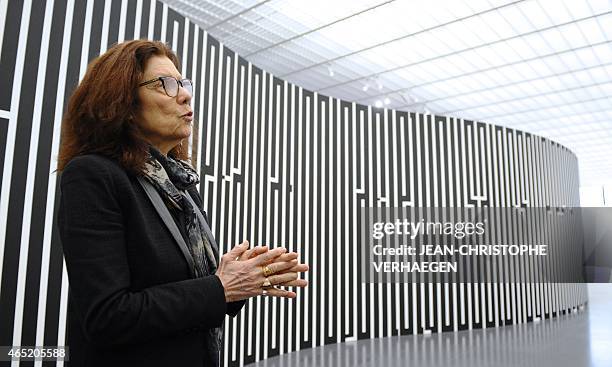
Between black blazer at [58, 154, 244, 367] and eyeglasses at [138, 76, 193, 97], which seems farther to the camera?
eyeglasses at [138, 76, 193, 97]

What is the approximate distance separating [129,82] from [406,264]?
16.9 feet

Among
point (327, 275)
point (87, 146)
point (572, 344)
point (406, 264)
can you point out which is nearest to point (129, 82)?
point (87, 146)

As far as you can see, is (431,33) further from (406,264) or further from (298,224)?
(298,224)

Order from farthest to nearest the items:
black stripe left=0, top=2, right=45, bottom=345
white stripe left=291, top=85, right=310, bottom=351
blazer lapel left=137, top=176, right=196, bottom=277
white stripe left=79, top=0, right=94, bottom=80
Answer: white stripe left=291, top=85, right=310, bottom=351 → white stripe left=79, top=0, right=94, bottom=80 → black stripe left=0, top=2, right=45, bottom=345 → blazer lapel left=137, top=176, right=196, bottom=277

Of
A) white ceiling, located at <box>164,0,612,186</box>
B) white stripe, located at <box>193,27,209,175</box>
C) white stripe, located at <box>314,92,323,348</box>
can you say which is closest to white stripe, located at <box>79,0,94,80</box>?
white stripe, located at <box>193,27,209,175</box>

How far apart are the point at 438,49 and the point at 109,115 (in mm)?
7236

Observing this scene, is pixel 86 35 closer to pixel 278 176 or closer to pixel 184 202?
pixel 278 176

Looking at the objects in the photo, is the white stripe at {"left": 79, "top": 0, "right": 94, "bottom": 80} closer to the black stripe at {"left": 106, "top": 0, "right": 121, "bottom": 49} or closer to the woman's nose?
the black stripe at {"left": 106, "top": 0, "right": 121, "bottom": 49}

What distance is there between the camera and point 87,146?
3.37 feet

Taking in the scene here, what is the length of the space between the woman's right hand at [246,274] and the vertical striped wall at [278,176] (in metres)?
0.65

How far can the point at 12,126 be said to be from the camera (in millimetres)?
2541

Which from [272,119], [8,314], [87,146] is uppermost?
[272,119]

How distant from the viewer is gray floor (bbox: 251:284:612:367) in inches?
163

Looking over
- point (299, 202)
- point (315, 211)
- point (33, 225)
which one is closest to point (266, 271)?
point (33, 225)
